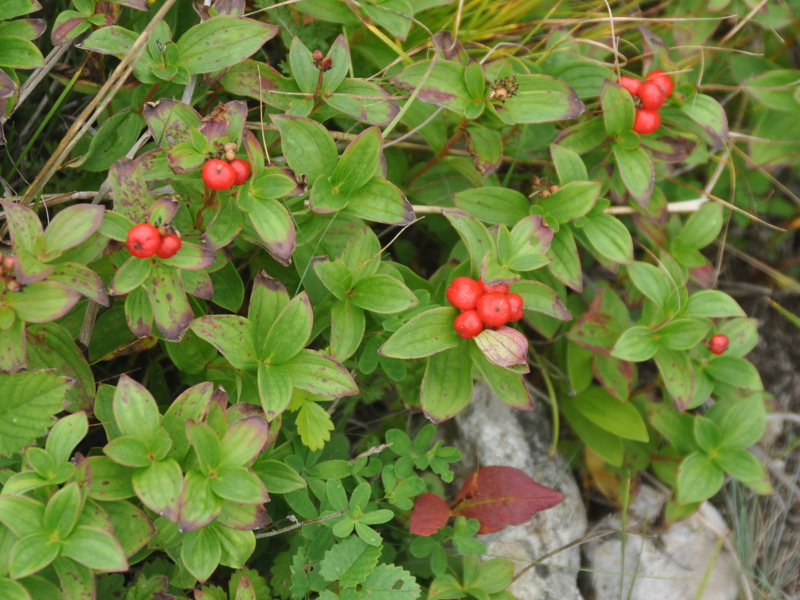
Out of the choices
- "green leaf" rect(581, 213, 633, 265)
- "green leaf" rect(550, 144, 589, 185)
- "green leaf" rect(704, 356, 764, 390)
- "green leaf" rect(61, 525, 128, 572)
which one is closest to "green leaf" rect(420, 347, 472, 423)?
"green leaf" rect(581, 213, 633, 265)

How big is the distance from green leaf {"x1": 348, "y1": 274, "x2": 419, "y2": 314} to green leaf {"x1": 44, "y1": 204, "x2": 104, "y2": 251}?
840 millimetres

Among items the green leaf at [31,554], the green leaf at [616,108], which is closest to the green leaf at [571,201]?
the green leaf at [616,108]

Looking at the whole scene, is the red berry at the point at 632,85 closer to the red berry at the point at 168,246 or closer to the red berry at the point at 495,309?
the red berry at the point at 495,309

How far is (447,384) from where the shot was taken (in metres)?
2.57

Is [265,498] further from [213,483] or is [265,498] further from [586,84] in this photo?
[586,84]

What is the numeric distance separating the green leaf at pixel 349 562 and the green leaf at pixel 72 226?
126 centimetres

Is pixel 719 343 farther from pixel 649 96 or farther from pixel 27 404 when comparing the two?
pixel 27 404

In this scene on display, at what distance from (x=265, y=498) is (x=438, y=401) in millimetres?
721

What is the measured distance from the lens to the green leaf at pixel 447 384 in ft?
8.34

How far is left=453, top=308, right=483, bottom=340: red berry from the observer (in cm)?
230

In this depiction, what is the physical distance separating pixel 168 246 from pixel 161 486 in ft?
2.22

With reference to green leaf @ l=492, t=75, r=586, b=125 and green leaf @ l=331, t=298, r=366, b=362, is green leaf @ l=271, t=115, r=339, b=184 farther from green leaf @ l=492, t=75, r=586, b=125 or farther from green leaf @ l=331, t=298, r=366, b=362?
green leaf @ l=492, t=75, r=586, b=125

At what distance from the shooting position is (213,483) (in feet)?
6.97

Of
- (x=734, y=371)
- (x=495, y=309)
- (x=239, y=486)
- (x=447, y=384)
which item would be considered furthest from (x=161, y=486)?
(x=734, y=371)
